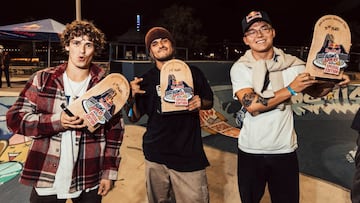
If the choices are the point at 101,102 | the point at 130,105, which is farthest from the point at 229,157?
the point at 101,102

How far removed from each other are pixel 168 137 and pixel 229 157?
105 inches

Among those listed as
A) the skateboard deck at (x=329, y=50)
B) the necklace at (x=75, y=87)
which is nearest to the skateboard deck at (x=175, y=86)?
the necklace at (x=75, y=87)

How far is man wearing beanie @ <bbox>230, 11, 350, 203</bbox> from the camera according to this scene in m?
1.83

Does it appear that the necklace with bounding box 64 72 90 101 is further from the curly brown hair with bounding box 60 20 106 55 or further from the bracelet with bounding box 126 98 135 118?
the bracelet with bounding box 126 98 135 118

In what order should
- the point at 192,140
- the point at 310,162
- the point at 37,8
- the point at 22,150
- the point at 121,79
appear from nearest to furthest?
the point at 121,79, the point at 192,140, the point at 22,150, the point at 310,162, the point at 37,8

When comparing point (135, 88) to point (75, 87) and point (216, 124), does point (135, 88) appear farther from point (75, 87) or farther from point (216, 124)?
point (216, 124)

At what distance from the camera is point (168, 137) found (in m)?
2.07

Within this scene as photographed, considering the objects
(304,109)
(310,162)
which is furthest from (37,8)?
(310,162)

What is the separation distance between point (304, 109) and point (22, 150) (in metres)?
7.18

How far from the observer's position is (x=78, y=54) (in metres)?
1.65

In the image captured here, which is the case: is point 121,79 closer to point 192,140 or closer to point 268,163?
point 192,140

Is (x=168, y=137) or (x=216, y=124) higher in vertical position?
(x=168, y=137)

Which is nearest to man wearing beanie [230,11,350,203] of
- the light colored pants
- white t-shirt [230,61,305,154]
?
white t-shirt [230,61,305,154]

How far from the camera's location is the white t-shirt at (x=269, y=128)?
183 centimetres
